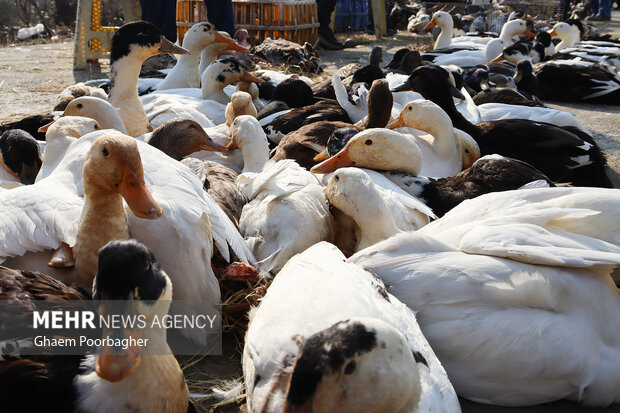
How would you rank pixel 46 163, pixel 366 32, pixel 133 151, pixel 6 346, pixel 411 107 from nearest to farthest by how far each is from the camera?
pixel 6 346, pixel 133 151, pixel 46 163, pixel 411 107, pixel 366 32

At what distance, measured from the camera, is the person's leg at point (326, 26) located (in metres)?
11.7

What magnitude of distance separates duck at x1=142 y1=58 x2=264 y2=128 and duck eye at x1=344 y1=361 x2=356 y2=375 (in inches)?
137

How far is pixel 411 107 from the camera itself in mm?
4414

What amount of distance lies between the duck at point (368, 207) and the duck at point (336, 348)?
0.60m

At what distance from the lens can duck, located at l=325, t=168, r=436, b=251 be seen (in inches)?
118

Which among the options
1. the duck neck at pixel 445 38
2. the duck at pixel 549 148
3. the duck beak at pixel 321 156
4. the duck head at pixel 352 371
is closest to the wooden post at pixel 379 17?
the duck neck at pixel 445 38

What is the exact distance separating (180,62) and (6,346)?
4.82 meters

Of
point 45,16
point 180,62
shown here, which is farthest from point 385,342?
point 45,16

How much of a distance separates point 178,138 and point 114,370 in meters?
2.50

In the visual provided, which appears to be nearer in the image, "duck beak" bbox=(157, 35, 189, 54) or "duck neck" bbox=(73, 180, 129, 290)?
"duck neck" bbox=(73, 180, 129, 290)

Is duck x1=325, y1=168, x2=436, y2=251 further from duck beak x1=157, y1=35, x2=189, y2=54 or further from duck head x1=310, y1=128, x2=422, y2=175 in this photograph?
duck beak x1=157, y1=35, x2=189, y2=54

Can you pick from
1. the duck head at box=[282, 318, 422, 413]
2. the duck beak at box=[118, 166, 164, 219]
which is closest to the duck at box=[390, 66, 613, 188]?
the duck beak at box=[118, 166, 164, 219]

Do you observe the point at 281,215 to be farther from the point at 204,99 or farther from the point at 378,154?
the point at 204,99

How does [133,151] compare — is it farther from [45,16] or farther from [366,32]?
[45,16]
